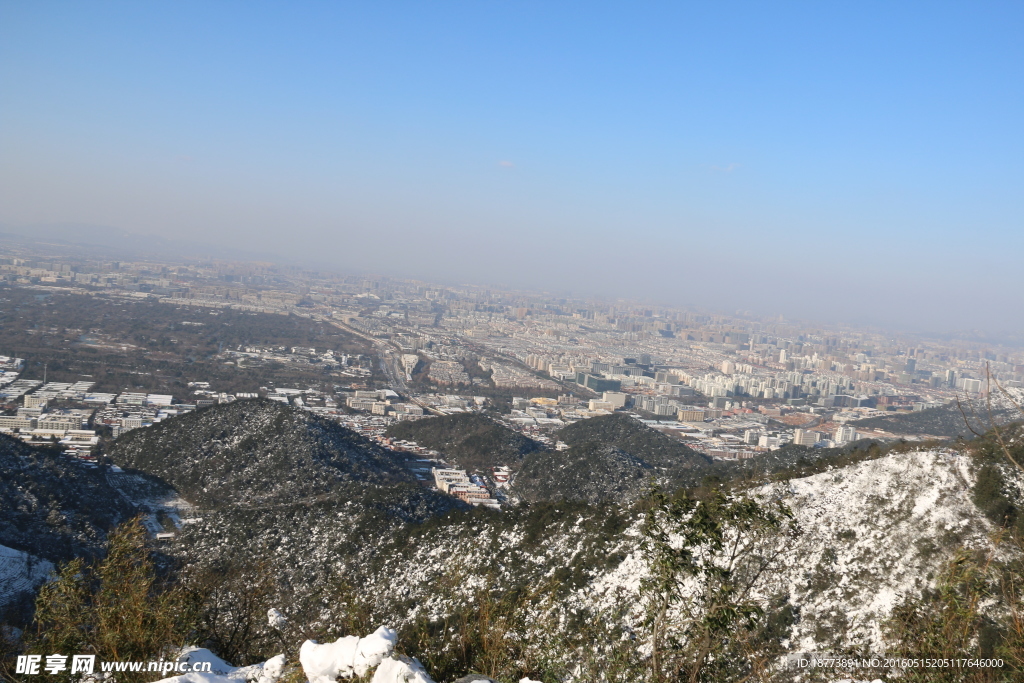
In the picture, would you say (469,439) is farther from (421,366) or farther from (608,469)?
(421,366)

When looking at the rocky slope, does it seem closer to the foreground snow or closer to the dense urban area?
the dense urban area

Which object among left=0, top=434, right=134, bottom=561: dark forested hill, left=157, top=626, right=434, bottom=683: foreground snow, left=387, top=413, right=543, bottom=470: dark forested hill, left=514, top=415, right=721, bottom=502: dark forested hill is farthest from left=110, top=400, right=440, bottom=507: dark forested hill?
left=157, top=626, right=434, bottom=683: foreground snow

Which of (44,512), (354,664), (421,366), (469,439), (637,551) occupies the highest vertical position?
(354,664)

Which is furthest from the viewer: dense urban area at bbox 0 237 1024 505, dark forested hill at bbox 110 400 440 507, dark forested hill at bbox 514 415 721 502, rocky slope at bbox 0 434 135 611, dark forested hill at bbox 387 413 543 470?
dense urban area at bbox 0 237 1024 505

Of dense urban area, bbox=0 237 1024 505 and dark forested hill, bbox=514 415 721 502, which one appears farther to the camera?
dense urban area, bbox=0 237 1024 505

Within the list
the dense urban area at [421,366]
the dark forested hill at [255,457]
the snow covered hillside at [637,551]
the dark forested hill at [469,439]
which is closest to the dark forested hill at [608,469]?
the dense urban area at [421,366]

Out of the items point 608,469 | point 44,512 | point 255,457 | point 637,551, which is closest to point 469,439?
point 608,469
